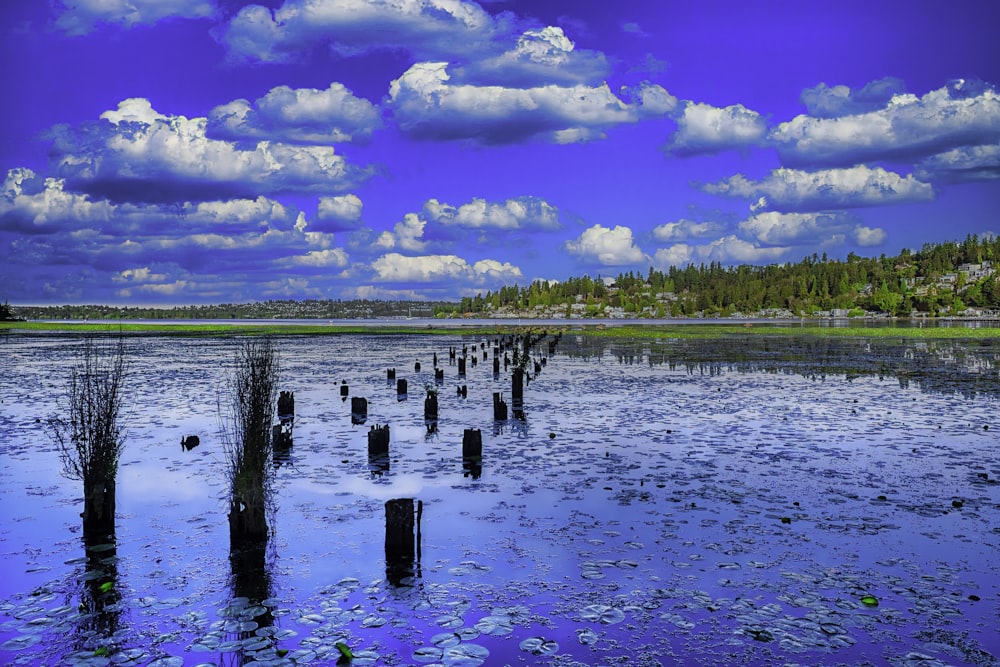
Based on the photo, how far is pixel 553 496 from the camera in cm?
1430

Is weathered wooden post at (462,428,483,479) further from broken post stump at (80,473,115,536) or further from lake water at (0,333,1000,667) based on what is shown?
broken post stump at (80,473,115,536)

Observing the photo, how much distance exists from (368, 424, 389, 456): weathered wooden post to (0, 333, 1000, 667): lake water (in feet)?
1.51

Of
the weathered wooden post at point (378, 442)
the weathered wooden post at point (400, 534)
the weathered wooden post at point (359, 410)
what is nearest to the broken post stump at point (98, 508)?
the weathered wooden post at point (400, 534)

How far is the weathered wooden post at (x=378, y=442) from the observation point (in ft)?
59.0

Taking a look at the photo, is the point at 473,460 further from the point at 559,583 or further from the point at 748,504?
the point at 559,583

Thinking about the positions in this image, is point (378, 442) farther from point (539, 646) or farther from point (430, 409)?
point (539, 646)

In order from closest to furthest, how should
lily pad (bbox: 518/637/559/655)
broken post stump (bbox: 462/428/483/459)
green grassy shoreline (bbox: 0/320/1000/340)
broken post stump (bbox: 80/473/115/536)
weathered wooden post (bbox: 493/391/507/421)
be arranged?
lily pad (bbox: 518/637/559/655) < broken post stump (bbox: 80/473/115/536) < broken post stump (bbox: 462/428/483/459) < weathered wooden post (bbox: 493/391/507/421) < green grassy shoreline (bbox: 0/320/1000/340)

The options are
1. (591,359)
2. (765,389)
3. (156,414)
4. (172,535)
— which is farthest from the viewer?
(591,359)

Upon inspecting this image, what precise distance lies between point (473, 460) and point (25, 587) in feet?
32.6

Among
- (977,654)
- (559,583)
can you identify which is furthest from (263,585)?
(977,654)

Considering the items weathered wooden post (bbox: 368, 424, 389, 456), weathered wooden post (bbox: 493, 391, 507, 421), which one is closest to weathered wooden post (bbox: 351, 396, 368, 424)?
weathered wooden post (bbox: 493, 391, 507, 421)

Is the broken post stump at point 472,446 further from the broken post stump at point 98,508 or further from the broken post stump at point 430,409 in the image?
the broken post stump at point 98,508

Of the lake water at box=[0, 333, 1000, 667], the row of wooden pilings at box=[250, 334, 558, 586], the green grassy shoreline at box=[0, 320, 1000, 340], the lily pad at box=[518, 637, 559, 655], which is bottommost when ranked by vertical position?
the lily pad at box=[518, 637, 559, 655]

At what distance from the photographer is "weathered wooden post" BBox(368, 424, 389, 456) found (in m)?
18.0
